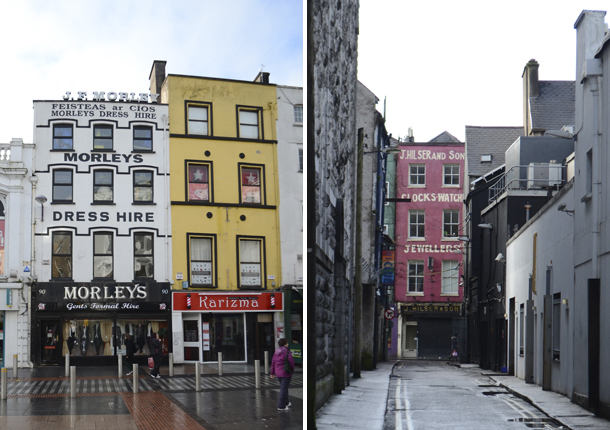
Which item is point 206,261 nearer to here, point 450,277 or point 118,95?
point 118,95

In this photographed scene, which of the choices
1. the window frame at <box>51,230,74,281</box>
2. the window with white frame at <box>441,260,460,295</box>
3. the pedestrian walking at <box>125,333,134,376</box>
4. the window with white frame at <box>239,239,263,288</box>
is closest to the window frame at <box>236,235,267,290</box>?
the window with white frame at <box>239,239,263,288</box>

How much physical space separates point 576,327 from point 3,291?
10456 millimetres

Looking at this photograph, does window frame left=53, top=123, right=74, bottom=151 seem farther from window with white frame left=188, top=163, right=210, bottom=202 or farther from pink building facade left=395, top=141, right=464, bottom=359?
pink building facade left=395, top=141, right=464, bottom=359

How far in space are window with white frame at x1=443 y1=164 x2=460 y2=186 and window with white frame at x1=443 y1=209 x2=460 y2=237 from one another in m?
1.58

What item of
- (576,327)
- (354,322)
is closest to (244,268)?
(576,327)

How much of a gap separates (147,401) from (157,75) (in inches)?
163

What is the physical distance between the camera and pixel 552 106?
35.1 metres

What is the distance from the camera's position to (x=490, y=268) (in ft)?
103

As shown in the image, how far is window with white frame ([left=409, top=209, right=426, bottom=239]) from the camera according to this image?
4603cm

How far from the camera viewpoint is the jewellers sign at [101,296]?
9.31m

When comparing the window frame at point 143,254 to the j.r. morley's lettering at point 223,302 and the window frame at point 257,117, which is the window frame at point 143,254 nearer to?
the j.r. morley's lettering at point 223,302

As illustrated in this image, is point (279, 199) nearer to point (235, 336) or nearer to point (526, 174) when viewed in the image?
point (235, 336)

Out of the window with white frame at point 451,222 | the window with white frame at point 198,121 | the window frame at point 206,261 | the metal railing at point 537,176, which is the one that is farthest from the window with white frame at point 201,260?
the window with white frame at point 451,222

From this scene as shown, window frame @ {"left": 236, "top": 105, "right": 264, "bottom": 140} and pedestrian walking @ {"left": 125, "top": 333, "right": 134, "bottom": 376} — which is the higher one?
window frame @ {"left": 236, "top": 105, "right": 264, "bottom": 140}
